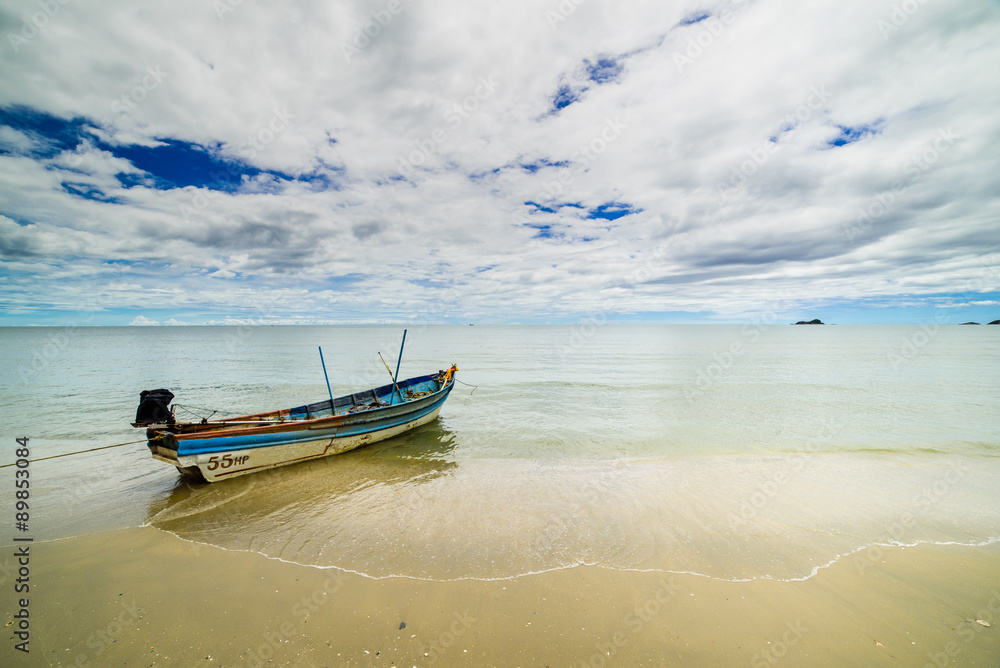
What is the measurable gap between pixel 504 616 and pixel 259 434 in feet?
31.0

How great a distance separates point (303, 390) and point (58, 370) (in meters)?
28.5

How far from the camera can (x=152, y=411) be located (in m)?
10.7

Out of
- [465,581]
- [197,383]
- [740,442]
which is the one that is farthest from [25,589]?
[197,383]

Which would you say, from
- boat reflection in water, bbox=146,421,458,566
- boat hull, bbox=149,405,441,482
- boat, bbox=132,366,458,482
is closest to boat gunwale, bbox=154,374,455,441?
boat, bbox=132,366,458,482

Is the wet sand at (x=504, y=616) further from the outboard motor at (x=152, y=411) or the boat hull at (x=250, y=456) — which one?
the outboard motor at (x=152, y=411)

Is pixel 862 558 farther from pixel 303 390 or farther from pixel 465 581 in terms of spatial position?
pixel 303 390

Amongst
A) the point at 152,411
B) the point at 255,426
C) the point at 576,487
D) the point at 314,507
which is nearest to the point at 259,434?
the point at 255,426

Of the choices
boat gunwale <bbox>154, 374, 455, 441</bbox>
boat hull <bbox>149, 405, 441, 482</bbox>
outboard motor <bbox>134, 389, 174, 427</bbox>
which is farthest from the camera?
outboard motor <bbox>134, 389, 174, 427</bbox>

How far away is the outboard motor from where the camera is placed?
417 inches

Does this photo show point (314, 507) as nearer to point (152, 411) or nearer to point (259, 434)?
point (259, 434)

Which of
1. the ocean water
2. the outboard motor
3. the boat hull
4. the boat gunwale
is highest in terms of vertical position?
the outboard motor

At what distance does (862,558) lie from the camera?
716cm

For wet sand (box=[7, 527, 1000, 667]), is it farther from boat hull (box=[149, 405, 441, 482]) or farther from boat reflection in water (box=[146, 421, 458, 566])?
boat hull (box=[149, 405, 441, 482])

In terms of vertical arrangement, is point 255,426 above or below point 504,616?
above
